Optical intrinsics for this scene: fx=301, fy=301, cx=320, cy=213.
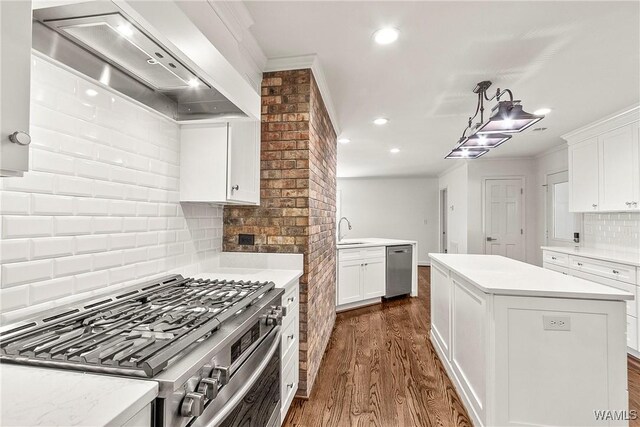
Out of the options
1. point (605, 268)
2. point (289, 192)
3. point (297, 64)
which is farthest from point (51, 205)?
point (605, 268)

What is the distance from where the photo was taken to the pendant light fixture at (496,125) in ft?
6.54

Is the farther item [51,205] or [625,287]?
[625,287]

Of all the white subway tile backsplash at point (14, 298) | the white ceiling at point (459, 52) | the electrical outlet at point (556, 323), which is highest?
the white ceiling at point (459, 52)

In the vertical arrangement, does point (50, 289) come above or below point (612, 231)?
below

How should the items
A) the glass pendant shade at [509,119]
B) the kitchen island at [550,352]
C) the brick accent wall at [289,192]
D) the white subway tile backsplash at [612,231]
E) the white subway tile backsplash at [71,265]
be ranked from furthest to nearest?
the white subway tile backsplash at [612,231]
the brick accent wall at [289,192]
the glass pendant shade at [509,119]
the kitchen island at [550,352]
the white subway tile backsplash at [71,265]

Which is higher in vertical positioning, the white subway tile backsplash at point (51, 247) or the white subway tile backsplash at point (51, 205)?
the white subway tile backsplash at point (51, 205)

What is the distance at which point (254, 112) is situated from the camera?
4.69 ft

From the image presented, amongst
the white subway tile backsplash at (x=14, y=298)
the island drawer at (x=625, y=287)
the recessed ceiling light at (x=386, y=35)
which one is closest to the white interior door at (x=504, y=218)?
the island drawer at (x=625, y=287)

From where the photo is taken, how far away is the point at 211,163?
69.2 inches

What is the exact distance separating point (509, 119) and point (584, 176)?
8.66 feet

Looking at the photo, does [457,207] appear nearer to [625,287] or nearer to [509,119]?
[625,287]

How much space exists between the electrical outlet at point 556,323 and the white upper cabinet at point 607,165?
96.0 inches

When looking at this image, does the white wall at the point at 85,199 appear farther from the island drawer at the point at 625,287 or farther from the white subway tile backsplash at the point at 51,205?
the island drawer at the point at 625,287

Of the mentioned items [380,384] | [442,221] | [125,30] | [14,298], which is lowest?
[380,384]
